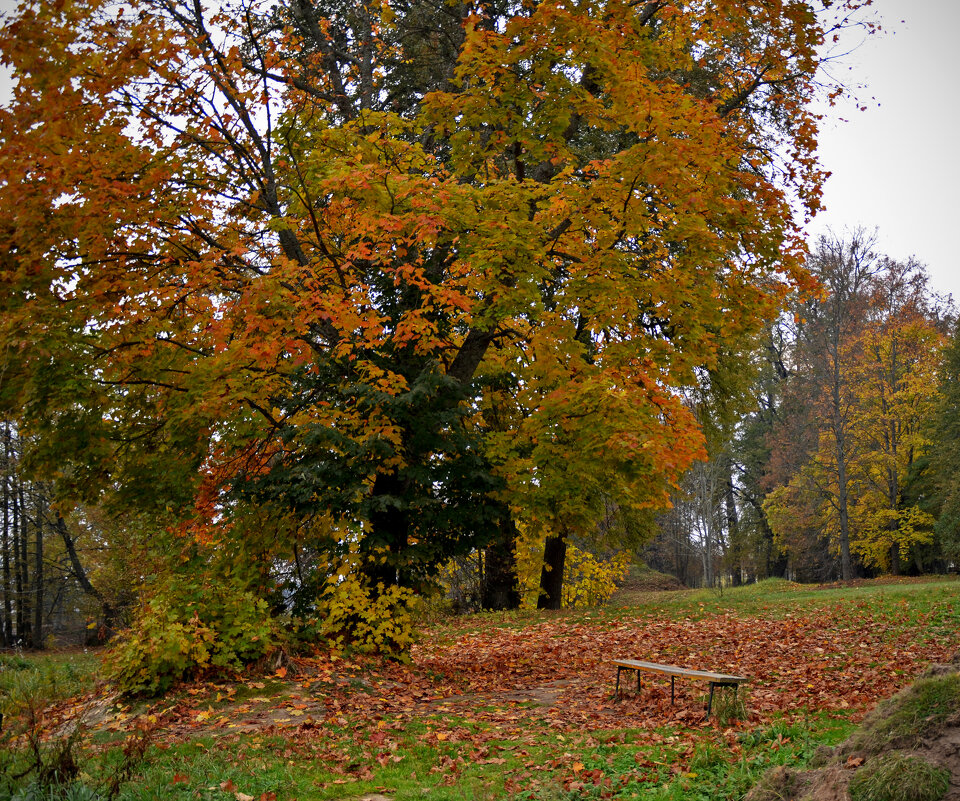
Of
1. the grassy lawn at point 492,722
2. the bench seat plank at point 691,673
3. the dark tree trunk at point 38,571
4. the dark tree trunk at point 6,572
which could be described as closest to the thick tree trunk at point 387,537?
the grassy lawn at point 492,722

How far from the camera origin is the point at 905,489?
3017 centimetres

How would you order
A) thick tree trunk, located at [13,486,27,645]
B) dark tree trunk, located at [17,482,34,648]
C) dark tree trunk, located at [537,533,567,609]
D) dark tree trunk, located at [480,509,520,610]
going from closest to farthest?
1. dark tree trunk, located at [537,533,567,609]
2. dark tree trunk, located at [480,509,520,610]
3. dark tree trunk, located at [17,482,34,648]
4. thick tree trunk, located at [13,486,27,645]

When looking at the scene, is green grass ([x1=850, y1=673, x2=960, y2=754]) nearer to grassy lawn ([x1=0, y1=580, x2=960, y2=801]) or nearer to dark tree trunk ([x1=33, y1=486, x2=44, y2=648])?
grassy lawn ([x1=0, y1=580, x2=960, y2=801])

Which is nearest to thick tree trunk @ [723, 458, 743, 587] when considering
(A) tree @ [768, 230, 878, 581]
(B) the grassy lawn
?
(A) tree @ [768, 230, 878, 581]

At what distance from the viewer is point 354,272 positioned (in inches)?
406

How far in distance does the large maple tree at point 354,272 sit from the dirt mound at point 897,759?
5119 mm

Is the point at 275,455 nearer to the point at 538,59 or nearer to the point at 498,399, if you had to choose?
the point at 498,399

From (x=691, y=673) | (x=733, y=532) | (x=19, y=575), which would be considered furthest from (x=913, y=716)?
(x=733, y=532)

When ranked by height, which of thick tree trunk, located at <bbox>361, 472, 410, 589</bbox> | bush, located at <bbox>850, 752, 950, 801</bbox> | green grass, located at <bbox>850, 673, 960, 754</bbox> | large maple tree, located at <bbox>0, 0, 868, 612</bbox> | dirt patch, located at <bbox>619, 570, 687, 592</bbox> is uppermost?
large maple tree, located at <bbox>0, 0, 868, 612</bbox>

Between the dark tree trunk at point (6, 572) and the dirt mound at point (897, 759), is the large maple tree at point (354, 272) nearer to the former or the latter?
the dirt mound at point (897, 759)

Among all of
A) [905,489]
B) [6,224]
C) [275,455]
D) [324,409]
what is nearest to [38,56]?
[6,224]

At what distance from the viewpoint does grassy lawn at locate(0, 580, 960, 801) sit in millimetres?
5199

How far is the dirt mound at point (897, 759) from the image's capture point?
139 inches

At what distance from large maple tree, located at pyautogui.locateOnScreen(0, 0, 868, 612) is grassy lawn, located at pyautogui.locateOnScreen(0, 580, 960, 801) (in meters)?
2.10
